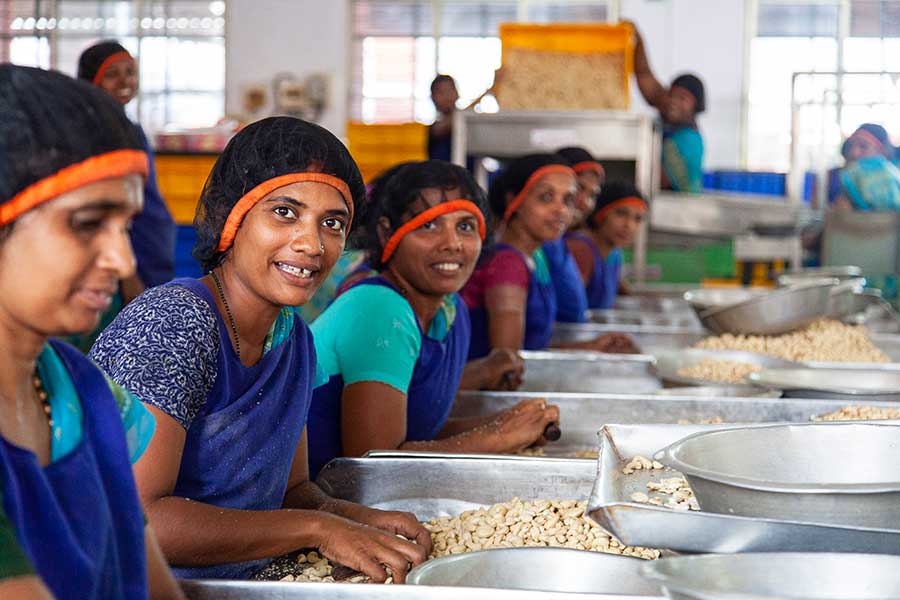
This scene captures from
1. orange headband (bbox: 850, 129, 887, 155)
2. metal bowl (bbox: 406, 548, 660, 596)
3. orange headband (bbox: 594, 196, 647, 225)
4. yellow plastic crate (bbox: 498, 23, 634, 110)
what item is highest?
yellow plastic crate (bbox: 498, 23, 634, 110)

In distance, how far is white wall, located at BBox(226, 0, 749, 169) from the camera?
34.1ft

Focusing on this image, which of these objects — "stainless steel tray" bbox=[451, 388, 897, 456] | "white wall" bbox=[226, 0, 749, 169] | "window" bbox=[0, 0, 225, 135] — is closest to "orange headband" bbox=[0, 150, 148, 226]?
"stainless steel tray" bbox=[451, 388, 897, 456]

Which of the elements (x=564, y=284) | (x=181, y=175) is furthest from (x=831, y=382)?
(x=181, y=175)

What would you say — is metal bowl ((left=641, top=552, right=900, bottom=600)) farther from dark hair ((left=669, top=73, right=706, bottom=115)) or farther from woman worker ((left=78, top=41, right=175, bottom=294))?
dark hair ((left=669, top=73, right=706, bottom=115))

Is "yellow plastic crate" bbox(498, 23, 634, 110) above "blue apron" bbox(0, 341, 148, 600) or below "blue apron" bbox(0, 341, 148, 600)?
above

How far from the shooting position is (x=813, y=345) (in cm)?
350

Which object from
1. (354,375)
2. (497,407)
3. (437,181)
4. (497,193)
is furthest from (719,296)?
(354,375)

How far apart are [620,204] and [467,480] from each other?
333cm

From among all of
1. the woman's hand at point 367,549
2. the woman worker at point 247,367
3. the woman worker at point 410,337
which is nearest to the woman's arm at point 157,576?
the woman worker at point 247,367

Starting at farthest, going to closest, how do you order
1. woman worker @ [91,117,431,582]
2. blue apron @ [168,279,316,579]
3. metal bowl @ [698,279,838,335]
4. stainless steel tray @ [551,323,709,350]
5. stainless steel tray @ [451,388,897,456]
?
1. stainless steel tray @ [551,323,709,350]
2. metal bowl @ [698,279,838,335]
3. stainless steel tray @ [451,388,897,456]
4. blue apron @ [168,279,316,579]
5. woman worker @ [91,117,431,582]

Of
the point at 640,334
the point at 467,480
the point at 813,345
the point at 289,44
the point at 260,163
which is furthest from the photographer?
the point at 289,44

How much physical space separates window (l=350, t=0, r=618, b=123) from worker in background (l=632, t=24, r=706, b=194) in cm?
431

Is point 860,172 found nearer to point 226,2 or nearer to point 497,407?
point 497,407

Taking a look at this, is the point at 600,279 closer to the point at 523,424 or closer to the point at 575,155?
the point at 575,155
